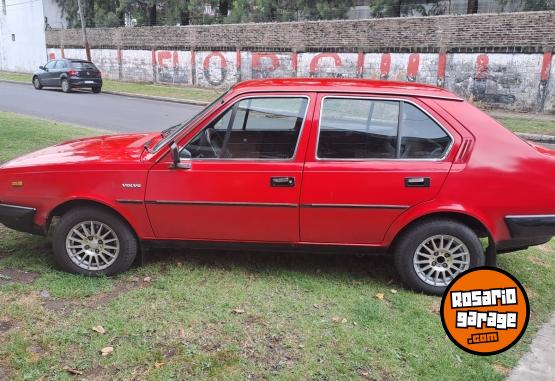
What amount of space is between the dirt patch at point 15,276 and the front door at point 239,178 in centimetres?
111

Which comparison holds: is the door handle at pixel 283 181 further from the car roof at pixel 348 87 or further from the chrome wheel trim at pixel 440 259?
the chrome wheel trim at pixel 440 259

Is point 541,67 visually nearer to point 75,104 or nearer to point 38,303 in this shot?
point 75,104

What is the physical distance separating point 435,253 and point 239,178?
166 centimetres

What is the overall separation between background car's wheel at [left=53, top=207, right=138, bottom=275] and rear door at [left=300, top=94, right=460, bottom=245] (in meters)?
1.48

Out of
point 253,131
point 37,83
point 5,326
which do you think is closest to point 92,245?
point 5,326

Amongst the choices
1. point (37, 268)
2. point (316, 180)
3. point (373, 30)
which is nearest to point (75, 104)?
point (373, 30)

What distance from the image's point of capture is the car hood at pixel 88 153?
419cm

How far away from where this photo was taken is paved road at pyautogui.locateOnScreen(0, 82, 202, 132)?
13.8m

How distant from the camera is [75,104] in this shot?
60.2 feet

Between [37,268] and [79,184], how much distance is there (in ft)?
2.88

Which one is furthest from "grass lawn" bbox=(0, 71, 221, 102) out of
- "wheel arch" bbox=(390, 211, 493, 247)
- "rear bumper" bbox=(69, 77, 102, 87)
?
"wheel arch" bbox=(390, 211, 493, 247)

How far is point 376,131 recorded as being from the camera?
159 inches

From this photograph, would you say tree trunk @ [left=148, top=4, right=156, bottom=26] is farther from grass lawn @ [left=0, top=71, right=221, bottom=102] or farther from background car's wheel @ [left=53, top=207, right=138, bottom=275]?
background car's wheel @ [left=53, top=207, right=138, bottom=275]

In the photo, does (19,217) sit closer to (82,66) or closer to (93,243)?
(93,243)
